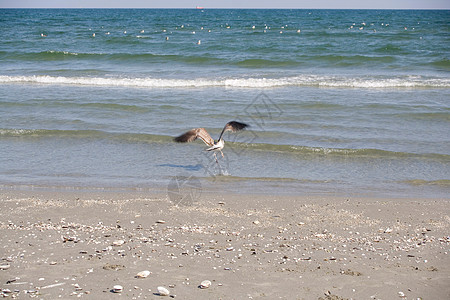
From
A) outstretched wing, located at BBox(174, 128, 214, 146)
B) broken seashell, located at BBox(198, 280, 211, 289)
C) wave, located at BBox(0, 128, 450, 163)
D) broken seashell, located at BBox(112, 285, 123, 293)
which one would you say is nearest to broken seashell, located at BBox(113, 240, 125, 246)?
broken seashell, located at BBox(112, 285, 123, 293)

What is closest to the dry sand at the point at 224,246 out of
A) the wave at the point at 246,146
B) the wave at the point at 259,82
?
the wave at the point at 246,146

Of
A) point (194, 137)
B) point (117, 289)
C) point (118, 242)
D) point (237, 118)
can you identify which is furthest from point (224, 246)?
point (237, 118)

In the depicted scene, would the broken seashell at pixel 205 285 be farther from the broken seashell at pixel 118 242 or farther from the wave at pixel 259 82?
the wave at pixel 259 82

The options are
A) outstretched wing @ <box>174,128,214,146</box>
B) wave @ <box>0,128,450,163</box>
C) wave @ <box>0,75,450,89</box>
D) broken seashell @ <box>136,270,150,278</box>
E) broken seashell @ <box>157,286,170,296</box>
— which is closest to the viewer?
broken seashell @ <box>157,286,170,296</box>

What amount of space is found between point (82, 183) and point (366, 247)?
522 cm

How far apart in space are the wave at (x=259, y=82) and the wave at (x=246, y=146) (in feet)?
24.2

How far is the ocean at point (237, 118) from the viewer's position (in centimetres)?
956

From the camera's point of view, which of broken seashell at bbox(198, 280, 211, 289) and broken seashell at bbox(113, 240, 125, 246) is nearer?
broken seashell at bbox(198, 280, 211, 289)

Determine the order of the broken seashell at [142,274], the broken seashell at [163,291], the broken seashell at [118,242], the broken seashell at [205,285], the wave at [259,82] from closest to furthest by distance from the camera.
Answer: the broken seashell at [163,291], the broken seashell at [205,285], the broken seashell at [142,274], the broken seashell at [118,242], the wave at [259,82]

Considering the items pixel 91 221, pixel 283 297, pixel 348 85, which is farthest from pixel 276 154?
pixel 348 85

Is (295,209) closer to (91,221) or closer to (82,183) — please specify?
(91,221)

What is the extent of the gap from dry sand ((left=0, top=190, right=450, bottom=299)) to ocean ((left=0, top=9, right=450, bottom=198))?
856 millimetres

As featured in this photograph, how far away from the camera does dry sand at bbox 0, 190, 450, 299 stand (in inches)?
212

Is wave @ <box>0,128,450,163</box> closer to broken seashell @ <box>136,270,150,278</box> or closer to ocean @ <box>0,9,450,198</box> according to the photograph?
ocean @ <box>0,9,450,198</box>
